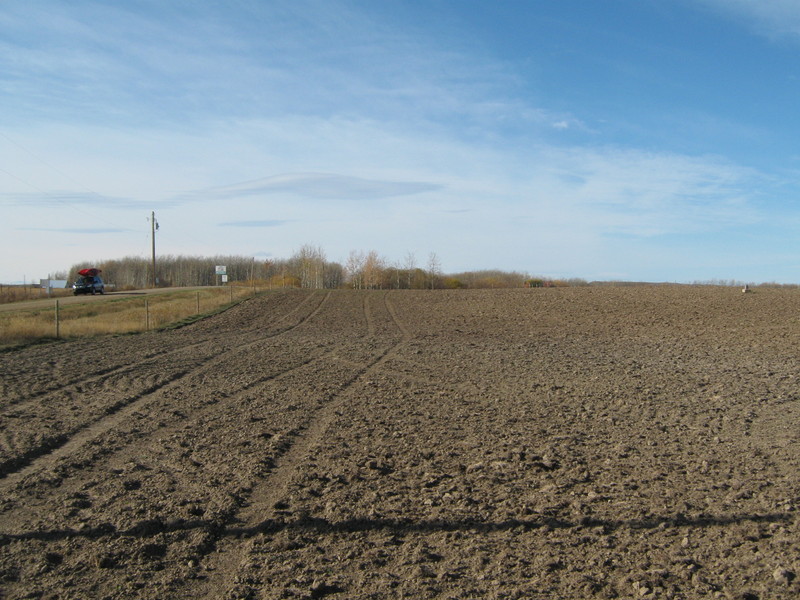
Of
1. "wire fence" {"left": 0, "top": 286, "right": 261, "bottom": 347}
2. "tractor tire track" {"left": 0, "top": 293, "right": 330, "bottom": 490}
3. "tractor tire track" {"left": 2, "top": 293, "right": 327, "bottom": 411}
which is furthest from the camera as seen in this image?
"wire fence" {"left": 0, "top": 286, "right": 261, "bottom": 347}

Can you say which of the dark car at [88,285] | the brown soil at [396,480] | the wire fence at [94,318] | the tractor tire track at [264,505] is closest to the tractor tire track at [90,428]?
the brown soil at [396,480]

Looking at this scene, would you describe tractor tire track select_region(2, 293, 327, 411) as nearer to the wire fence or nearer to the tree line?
the wire fence

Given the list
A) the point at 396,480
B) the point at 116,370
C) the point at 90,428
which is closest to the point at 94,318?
the point at 116,370

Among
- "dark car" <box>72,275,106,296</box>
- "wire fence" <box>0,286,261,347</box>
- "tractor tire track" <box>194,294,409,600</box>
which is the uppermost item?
"dark car" <box>72,275,106,296</box>

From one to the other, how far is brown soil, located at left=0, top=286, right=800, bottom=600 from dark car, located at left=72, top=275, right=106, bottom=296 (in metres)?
47.9

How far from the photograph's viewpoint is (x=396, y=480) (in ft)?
21.7

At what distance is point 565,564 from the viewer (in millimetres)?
4609

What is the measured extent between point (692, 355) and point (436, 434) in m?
13.1

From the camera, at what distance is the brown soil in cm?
446

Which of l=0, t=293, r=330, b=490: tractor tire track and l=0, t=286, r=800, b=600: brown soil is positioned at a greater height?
l=0, t=293, r=330, b=490: tractor tire track

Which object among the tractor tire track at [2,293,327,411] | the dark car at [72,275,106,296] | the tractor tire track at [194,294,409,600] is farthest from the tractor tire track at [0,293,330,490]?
the dark car at [72,275,106,296]

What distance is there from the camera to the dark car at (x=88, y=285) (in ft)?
196

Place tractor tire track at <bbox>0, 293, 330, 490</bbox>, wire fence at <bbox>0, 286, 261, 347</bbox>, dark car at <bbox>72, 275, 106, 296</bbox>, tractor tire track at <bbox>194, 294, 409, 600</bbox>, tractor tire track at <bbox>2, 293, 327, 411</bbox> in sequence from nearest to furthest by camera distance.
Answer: tractor tire track at <bbox>194, 294, 409, 600</bbox> → tractor tire track at <bbox>0, 293, 330, 490</bbox> → tractor tire track at <bbox>2, 293, 327, 411</bbox> → wire fence at <bbox>0, 286, 261, 347</bbox> → dark car at <bbox>72, 275, 106, 296</bbox>

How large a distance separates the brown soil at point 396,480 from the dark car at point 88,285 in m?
47.9
